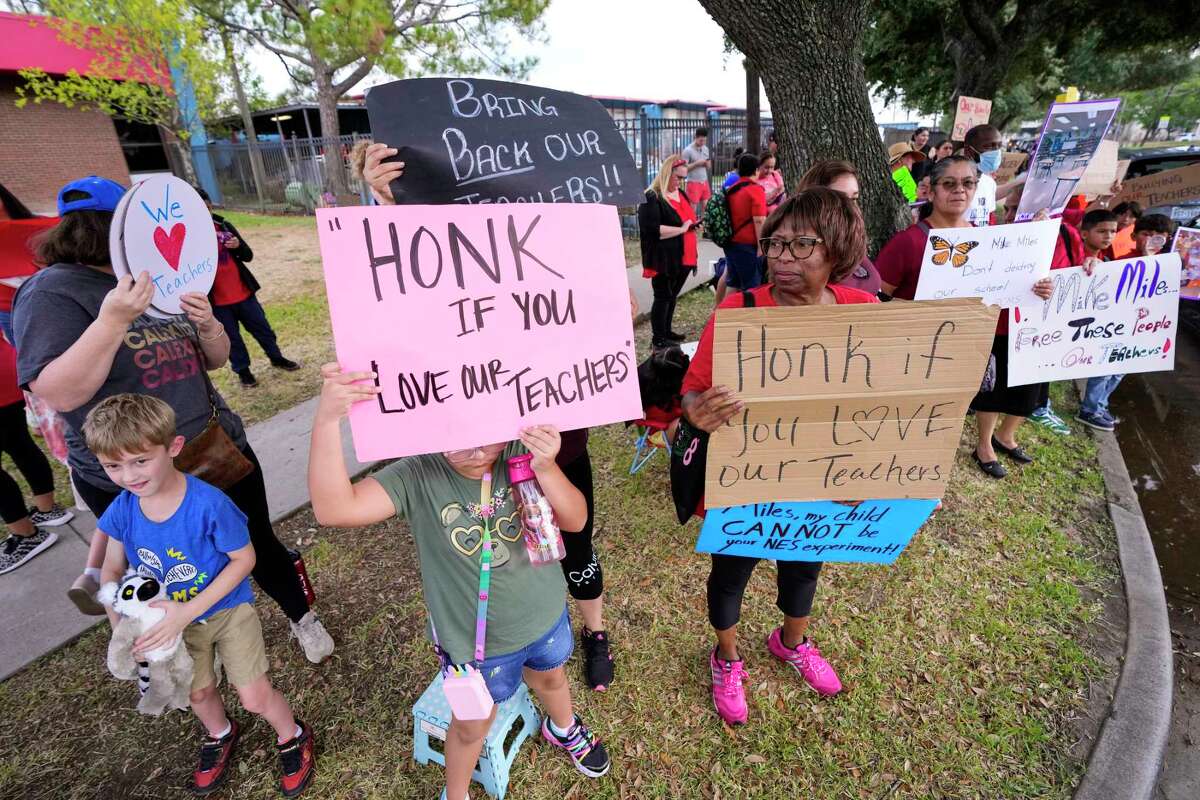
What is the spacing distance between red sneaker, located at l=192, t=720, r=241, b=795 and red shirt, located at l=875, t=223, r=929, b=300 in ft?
12.4

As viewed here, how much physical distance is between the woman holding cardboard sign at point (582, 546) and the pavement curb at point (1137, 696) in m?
1.85

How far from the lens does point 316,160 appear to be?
57.7 feet

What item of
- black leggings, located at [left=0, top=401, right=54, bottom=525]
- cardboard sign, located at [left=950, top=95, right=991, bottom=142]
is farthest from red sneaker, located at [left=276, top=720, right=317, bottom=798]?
cardboard sign, located at [left=950, top=95, right=991, bottom=142]

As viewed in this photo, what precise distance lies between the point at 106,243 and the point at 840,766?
3282 mm

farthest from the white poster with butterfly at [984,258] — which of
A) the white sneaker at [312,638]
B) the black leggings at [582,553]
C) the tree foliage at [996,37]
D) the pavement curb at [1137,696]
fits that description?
the tree foliage at [996,37]

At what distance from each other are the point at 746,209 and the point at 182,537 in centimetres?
530

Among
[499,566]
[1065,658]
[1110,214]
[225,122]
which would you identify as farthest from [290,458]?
[225,122]

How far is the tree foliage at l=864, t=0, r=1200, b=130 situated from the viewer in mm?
13562

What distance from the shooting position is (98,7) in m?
15.0

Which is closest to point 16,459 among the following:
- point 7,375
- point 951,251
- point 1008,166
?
point 7,375

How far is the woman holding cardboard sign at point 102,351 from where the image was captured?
5.61ft

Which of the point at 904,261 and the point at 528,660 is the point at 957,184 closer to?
the point at 904,261

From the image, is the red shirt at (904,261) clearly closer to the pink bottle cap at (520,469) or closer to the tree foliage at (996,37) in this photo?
the pink bottle cap at (520,469)

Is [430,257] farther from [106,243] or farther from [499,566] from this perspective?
[106,243]
